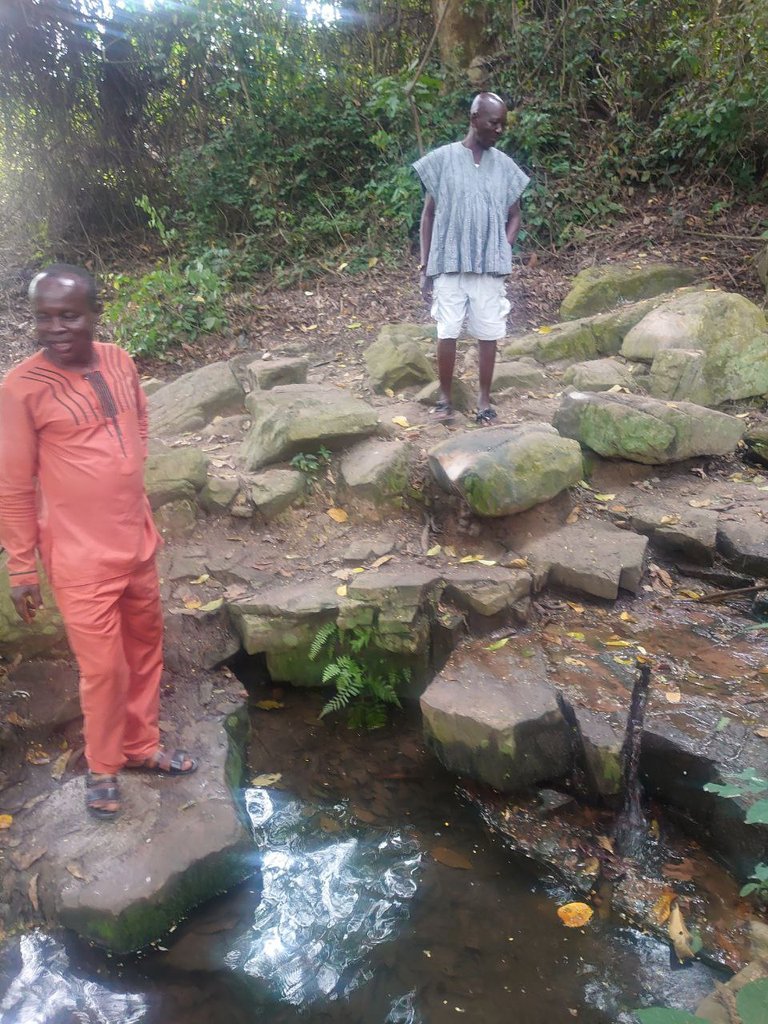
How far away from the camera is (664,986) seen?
250 cm

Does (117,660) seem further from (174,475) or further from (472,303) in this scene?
(472,303)

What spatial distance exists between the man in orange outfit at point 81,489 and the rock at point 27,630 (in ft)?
3.03

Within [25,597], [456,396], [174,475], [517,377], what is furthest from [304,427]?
[25,597]

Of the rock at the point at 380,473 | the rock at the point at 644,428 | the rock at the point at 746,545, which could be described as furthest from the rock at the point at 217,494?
the rock at the point at 746,545

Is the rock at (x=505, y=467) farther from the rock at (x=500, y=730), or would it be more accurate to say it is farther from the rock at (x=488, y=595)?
the rock at (x=500, y=730)

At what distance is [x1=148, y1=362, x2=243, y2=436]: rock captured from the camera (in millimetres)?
5406

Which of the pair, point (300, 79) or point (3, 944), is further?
point (300, 79)

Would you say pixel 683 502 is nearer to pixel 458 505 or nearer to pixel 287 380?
pixel 458 505

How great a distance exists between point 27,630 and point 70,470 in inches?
54.4

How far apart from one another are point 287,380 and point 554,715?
11.6 feet

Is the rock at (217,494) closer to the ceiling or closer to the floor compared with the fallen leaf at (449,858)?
closer to the ceiling

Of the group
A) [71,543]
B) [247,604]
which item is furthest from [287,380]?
[71,543]

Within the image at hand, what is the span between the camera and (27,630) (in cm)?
346

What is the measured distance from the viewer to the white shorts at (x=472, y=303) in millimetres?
4680
